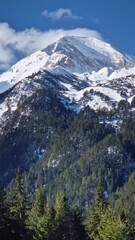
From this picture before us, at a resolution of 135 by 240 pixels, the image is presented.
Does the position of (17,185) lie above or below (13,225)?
above

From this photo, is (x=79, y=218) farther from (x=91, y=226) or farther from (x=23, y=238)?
(x=23, y=238)

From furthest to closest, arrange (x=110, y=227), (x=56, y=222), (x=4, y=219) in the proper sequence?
(x=56, y=222) → (x=4, y=219) → (x=110, y=227)

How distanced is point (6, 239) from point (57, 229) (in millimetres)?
10852

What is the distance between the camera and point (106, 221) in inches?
4478

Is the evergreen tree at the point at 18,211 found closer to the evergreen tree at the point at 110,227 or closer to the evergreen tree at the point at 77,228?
the evergreen tree at the point at 77,228

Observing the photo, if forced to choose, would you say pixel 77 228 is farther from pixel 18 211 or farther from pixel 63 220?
pixel 18 211

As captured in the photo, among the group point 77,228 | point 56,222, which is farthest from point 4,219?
point 77,228

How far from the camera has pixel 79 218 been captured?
409ft

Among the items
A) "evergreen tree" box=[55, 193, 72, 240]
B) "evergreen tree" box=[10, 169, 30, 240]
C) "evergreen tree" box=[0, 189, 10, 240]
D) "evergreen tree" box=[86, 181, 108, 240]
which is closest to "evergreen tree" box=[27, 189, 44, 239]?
"evergreen tree" box=[10, 169, 30, 240]

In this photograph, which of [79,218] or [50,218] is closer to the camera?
[50,218]

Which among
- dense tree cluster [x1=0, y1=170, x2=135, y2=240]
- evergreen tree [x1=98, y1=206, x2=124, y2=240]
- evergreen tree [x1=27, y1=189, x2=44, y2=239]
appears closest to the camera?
evergreen tree [x1=98, y1=206, x2=124, y2=240]

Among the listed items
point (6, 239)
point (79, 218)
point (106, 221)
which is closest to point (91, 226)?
point (79, 218)

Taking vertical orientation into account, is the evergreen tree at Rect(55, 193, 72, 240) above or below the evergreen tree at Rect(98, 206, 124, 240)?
above

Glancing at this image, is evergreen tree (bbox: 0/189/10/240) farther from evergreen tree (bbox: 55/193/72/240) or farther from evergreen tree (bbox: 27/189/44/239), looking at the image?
evergreen tree (bbox: 55/193/72/240)
